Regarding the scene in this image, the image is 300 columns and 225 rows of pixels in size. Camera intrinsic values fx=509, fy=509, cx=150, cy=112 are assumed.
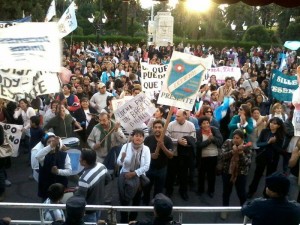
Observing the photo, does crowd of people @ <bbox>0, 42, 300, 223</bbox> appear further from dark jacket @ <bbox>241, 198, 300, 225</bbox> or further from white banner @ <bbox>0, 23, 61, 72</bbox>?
dark jacket @ <bbox>241, 198, 300, 225</bbox>

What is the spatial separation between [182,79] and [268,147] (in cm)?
191

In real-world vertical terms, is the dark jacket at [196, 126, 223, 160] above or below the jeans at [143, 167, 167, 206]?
above

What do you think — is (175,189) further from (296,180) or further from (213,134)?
(296,180)

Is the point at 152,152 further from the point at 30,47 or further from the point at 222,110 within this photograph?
the point at 222,110

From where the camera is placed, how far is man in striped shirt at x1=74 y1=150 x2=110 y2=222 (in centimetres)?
621

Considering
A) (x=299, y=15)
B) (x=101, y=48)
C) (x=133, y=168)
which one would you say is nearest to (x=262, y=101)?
(x=133, y=168)

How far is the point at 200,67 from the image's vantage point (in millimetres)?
8328

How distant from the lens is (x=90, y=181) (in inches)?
245

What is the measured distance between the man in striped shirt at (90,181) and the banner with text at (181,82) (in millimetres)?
2288

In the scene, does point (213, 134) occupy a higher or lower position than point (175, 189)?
higher

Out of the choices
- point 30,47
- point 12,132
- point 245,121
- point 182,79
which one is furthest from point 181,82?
point 12,132

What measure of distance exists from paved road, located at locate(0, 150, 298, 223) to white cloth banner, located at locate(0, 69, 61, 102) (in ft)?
5.92

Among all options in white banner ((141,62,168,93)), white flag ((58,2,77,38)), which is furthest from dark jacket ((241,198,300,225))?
white flag ((58,2,77,38))

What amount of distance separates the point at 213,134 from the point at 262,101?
4.61 m
